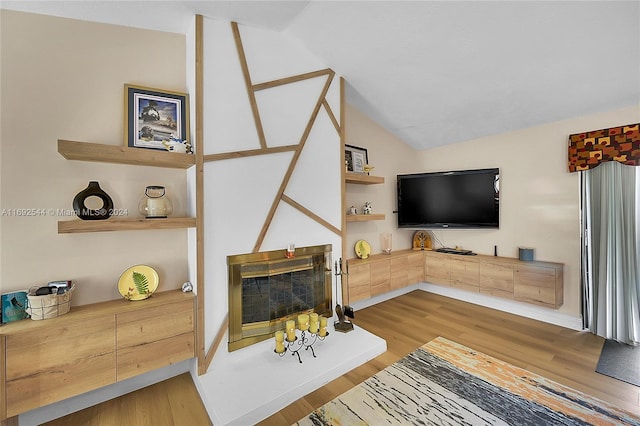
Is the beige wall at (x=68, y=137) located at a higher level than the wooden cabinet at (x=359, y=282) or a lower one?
higher

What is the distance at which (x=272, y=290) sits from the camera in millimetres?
2361

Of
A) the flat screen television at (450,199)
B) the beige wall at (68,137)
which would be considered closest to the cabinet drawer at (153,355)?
the beige wall at (68,137)

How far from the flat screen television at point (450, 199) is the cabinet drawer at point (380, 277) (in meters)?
0.87

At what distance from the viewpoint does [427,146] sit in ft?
13.9

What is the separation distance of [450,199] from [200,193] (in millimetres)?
3355

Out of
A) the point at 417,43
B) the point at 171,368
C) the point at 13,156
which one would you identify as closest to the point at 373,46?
the point at 417,43

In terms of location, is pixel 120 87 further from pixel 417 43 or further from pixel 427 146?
pixel 427 146

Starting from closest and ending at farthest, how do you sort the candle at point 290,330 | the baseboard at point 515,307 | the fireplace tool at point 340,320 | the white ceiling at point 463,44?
the white ceiling at point 463,44, the candle at point 290,330, the fireplace tool at point 340,320, the baseboard at point 515,307

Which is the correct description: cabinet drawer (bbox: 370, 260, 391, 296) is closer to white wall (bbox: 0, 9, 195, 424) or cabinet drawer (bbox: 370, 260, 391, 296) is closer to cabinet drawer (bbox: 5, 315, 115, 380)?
white wall (bbox: 0, 9, 195, 424)

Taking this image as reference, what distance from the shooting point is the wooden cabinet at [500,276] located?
2.90 m

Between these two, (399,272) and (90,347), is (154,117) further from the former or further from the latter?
(399,272)

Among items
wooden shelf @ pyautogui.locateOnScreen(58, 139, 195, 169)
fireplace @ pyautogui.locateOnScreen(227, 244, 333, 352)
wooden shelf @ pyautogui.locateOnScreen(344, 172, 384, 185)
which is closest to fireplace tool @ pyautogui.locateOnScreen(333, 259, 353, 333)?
fireplace @ pyautogui.locateOnScreen(227, 244, 333, 352)

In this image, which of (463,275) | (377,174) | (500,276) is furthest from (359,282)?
(500,276)

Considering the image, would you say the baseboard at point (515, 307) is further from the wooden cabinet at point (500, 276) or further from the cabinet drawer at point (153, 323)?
the cabinet drawer at point (153, 323)
